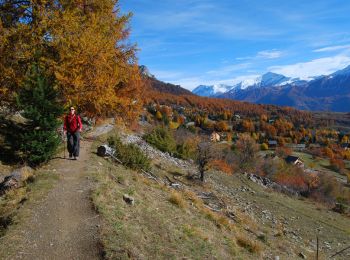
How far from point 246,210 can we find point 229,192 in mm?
5494

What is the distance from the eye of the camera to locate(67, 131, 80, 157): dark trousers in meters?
18.2

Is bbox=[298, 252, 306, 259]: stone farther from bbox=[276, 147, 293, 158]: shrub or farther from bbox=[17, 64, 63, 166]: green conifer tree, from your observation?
bbox=[276, 147, 293, 158]: shrub

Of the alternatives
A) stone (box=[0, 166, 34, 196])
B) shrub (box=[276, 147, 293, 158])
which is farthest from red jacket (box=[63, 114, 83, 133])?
shrub (box=[276, 147, 293, 158])

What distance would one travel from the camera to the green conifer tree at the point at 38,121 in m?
16.9

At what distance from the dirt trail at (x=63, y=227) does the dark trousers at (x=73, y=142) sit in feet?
10.8

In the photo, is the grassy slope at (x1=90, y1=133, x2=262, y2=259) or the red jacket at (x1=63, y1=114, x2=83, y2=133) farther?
the red jacket at (x1=63, y1=114, x2=83, y2=133)

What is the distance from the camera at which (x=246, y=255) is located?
48.0 ft

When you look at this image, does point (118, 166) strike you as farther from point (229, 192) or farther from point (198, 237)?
point (229, 192)

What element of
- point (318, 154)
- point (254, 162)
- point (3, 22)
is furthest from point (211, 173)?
point (318, 154)

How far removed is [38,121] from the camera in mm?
17062

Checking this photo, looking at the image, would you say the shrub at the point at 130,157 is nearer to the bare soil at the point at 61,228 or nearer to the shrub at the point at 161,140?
the bare soil at the point at 61,228

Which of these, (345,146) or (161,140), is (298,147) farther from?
(161,140)

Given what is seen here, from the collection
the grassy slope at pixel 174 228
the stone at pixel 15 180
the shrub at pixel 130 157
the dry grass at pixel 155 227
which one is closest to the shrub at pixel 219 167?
the grassy slope at pixel 174 228

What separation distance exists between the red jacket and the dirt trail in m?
3.38
